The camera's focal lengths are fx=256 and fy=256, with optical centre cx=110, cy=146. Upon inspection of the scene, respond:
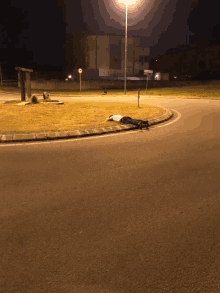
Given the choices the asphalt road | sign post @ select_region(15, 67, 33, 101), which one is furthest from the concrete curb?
sign post @ select_region(15, 67, 33, 101)

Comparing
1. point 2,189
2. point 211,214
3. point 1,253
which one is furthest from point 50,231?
point 211,214

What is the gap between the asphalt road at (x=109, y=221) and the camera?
7.41 ft

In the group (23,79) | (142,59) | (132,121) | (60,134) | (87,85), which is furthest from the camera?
(142,59)

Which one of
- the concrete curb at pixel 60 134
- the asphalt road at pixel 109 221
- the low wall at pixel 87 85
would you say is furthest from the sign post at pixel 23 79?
the low wall at pixel 87 85

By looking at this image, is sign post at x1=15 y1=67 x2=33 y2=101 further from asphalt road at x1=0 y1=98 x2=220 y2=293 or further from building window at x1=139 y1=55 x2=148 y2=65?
building window at x1=139 y1=55 x2=148 y2=65

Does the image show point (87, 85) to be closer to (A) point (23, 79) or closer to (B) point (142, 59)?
(A) point (23, 79)

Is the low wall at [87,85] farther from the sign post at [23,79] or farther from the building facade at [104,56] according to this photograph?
the sign post at [23,79]

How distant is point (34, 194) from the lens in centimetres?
382

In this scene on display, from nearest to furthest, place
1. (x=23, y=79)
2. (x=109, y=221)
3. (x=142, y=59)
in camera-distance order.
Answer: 1. (x=109, y=221)
2. (x=23, y=79)
3. (x=142, y=59)

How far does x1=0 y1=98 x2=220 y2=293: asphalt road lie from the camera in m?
2.26

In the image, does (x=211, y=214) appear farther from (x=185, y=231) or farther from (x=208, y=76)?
(x=208, y=76)

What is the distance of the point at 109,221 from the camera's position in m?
3.12

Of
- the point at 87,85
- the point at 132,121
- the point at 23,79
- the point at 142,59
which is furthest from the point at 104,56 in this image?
the point at 132,121

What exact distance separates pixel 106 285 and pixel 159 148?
14.7 feet
